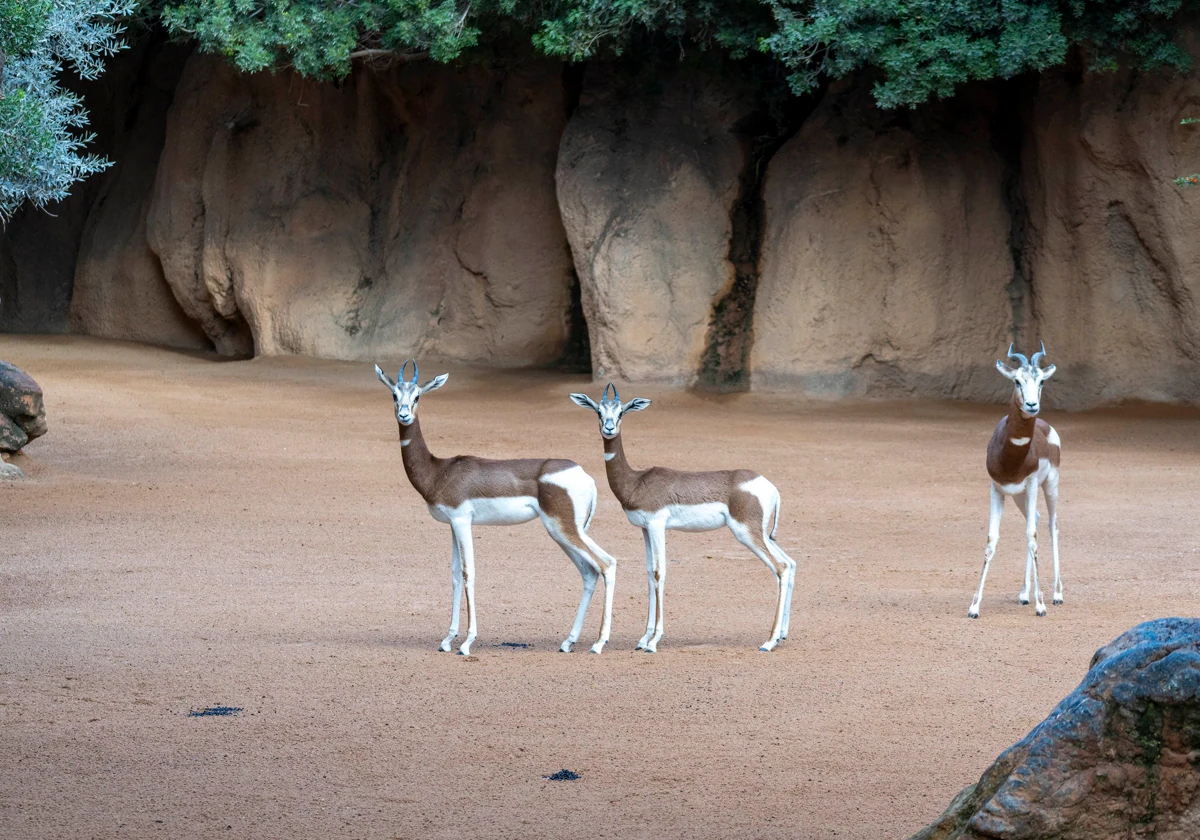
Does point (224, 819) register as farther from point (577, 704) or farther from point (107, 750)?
point (577, 704)

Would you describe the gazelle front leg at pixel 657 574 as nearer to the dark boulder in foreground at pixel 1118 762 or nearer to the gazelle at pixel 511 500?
the gazelle at pixel 511 500

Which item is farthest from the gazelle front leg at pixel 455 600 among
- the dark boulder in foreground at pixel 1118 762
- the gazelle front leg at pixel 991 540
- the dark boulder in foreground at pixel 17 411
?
the dark boulder in foreground at pixel 17 411

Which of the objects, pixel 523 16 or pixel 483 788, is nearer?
pixel 483 788

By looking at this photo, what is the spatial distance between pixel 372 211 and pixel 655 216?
590cm

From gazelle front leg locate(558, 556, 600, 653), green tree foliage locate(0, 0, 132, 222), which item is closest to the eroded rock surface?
green tree foliage locate(0, 0, 132, 222)

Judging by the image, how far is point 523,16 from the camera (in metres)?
18.6

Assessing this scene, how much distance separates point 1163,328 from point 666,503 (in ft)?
40.1

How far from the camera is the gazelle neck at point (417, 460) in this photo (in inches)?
313

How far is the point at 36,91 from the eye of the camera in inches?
591

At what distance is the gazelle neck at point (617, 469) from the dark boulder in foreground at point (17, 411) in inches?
298

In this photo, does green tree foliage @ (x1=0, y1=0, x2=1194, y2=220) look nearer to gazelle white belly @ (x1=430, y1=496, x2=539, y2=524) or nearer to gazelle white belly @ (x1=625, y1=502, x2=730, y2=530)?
gazelle white belly @ (x1=430, y1=496, x2=539, y2=524)

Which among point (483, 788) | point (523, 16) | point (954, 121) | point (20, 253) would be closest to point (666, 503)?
point (483, 788)

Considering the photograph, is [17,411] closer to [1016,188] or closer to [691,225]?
[691,225]

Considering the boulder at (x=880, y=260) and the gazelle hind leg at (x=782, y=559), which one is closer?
the gazelle hind leg at (x=782, y=559)
